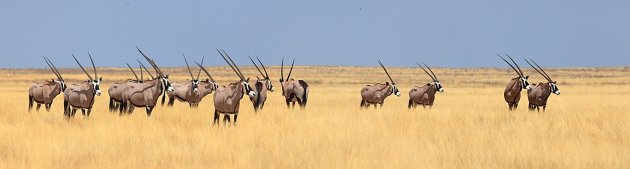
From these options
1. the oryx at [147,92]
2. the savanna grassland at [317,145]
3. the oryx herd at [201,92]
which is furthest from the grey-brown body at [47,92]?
the savanna grassland at [317,145]

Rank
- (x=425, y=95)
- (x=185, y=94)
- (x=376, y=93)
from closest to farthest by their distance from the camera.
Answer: (x=425, y=95) → (x=185, y=94) → (x=376, y=93)

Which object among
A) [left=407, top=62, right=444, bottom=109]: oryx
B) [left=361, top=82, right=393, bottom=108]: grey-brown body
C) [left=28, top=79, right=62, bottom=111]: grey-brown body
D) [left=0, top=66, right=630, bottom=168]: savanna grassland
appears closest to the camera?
[left=0, top=66, right=630, bottom=168]: savanna grassland

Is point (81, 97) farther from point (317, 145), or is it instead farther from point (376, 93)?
point (376, 93)

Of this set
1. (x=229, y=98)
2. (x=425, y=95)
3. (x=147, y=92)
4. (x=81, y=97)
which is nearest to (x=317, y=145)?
(x=229, y=98)

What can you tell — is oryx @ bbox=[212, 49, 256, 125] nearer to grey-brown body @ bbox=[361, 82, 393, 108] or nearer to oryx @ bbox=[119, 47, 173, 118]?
oryx @ bbox=[119, 47, 173, 118]

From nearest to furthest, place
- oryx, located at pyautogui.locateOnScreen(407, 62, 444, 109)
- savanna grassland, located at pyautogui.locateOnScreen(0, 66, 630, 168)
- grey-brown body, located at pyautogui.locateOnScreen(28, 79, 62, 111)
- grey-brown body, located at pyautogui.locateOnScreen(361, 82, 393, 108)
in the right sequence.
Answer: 1. savanna grassland, located at pyautogui.locateOnScreen(0, 66, 630, 168)
2. grey-brown body, located at pyautogui.locateOnScreen(28, 79, 62, 111)
3. oryx, located at pyautogui.locateOnScreen(407, 62, 444, 109)
4. grey-brown body, located at pyautogui.locateOnScreen(361, 82, 393, 108)

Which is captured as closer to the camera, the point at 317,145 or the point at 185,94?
the point at 317,145

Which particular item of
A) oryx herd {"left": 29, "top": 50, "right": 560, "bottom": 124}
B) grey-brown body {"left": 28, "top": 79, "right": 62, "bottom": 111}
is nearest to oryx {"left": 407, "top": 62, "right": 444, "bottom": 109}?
oryx herd {"left": 29, "top": 50, "right": 560, "bottom": 124}

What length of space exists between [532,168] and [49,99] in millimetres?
15204

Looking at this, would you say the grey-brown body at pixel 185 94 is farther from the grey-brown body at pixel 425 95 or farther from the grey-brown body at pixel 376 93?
the grey-brown body at pixel 425 95

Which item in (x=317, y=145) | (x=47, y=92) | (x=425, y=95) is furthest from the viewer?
(x=425, y=95)

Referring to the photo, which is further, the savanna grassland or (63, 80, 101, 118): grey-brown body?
(63, 80, 101, 118): grey-brown body

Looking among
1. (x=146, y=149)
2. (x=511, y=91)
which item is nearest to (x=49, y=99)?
(x=146, y=149)

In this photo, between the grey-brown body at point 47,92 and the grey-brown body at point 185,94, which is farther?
the grey-brown body at point 185,94
